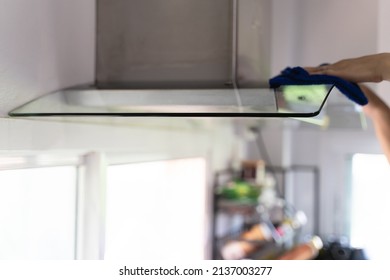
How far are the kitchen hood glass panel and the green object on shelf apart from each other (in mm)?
1330

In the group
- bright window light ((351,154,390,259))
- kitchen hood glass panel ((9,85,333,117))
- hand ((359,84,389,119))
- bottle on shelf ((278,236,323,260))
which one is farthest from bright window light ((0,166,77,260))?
bright window light ((351,154,390,259))

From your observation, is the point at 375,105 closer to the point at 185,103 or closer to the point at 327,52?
the point at 185,103

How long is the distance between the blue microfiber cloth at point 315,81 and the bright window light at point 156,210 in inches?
19.3

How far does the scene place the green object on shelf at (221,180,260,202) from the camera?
1.95 metres

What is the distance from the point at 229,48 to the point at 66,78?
28 centimetres

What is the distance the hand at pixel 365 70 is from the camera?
62 cm

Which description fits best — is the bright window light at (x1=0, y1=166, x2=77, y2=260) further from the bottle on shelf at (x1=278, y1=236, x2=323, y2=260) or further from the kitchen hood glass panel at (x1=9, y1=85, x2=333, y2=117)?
the bottle on shelf at (x1=278, y1=236, x2=323, y2=260)

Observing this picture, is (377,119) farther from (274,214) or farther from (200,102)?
(274,214)

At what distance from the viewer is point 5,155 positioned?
0.62 metres

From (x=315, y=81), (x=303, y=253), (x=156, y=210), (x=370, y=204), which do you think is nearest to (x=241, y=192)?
(x=303, y=253)

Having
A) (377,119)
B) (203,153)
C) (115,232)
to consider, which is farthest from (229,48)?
(203,153)

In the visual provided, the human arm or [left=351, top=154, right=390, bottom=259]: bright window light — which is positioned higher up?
the human arm

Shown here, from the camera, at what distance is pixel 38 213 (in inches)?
30.0

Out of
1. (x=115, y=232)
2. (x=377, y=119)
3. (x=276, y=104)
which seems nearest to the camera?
(x=276, y=104)
